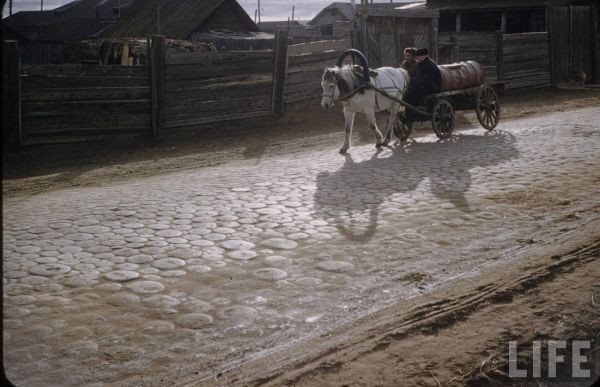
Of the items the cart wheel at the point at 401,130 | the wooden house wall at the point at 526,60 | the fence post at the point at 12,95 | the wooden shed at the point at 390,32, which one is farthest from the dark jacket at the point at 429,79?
the wooden house wall at the point at 526,60

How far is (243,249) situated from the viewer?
620cm

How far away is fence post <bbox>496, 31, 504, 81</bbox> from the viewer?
72.8 ft

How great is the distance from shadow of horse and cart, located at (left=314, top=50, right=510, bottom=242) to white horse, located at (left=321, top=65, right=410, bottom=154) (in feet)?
0.06

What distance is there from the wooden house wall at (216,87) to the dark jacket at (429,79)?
5.26 meters

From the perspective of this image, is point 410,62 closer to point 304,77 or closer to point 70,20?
point 304,77

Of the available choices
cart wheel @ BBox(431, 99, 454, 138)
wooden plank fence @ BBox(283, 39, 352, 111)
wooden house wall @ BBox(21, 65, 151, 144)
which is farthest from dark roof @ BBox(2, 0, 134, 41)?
cart wheel @ BBox(431, 99, 454, 138)

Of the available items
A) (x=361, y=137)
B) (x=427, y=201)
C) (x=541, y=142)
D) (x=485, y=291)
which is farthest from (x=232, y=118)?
(x=485, y=291)

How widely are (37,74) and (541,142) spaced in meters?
10.4

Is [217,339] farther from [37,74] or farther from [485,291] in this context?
[37,74]

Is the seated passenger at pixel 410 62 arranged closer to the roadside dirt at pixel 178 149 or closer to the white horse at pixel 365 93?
the white horse at pixel 365 93

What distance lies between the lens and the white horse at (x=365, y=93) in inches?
445

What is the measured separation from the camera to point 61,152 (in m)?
13.0

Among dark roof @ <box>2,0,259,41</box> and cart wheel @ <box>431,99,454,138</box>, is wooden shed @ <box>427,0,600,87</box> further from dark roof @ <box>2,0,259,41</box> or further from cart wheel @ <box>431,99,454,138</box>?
dark roof @ <box>2,0,259,41</box>

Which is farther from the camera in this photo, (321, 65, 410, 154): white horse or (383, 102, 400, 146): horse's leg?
(383, 102, 400, 146): horse's leg
